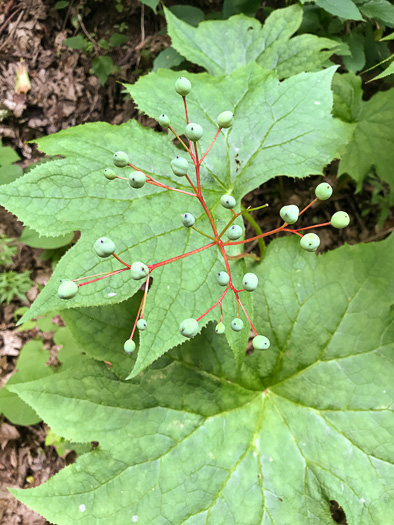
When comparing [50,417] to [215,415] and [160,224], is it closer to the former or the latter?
[215,415]

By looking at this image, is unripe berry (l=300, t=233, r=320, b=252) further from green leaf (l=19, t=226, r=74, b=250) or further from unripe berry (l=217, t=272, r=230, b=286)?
green leaf (l=19, t=226, r=74, b=250)

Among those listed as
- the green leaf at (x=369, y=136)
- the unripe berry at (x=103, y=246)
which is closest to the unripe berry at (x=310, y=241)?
the unripe berry at (x=103, y=246)

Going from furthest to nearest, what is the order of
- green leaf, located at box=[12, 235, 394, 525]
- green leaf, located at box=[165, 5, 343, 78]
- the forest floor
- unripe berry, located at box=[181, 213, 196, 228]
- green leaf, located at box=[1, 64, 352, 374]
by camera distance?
the forest floor, green leaf, located at box=[165, 5, 343, 78], green leaf, located at box=[12, 235, 394, 525], green leaf, located at box=[1, 64, 352, 374], unripe berry, located at box=[181, 213, 196, 228]

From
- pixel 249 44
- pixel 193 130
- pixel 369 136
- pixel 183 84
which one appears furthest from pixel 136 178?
pixel 369 136

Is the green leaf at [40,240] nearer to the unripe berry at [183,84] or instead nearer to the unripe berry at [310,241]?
the unripe berry at [183,84]

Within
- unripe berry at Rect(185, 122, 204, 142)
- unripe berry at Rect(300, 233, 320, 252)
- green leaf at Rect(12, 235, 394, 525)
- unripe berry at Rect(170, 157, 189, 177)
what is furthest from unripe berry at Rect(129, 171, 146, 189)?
green leaf at Rect(12, 235, 394, 525)

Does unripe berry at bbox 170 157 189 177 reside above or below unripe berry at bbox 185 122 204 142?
below

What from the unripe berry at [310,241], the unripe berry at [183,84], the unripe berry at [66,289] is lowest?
the unripe berry at [66,289]

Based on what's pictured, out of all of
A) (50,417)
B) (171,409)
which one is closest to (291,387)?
(171,409)
